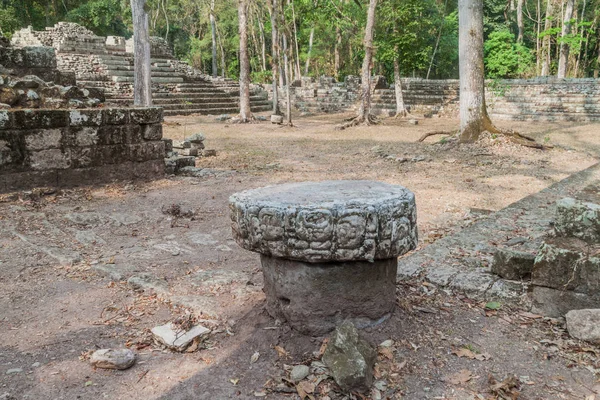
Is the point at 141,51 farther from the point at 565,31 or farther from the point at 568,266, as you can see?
the point at 565,31

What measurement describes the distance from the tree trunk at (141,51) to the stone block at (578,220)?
41.8ft

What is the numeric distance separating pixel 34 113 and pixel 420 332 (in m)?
5.96

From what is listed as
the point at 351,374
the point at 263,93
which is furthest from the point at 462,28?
the point at 263,93

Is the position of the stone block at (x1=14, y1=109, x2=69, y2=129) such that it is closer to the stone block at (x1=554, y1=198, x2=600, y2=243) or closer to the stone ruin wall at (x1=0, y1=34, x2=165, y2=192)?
the stone ruin wall at (x1=0, y1=34, x2=165, y2=192)

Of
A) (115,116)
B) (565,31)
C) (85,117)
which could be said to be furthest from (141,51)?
(565,31)

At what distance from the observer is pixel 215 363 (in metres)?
2.63

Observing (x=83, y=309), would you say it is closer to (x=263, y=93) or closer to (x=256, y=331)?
(x=256, y=331)

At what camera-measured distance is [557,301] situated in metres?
2.97

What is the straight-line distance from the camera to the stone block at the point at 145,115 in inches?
299

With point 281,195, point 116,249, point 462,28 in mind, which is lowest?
point 116,249

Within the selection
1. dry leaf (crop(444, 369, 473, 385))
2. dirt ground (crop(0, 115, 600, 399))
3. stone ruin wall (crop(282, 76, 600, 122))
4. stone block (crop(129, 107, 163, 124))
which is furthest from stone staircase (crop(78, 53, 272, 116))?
dry leaf (crop(444, 369, 473, 385))

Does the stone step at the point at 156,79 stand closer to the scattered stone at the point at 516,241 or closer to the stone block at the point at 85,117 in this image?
the stone block at the point at 85,117

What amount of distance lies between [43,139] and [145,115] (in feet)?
5.16

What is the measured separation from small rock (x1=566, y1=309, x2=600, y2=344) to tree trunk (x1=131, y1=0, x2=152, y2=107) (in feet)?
43.0
